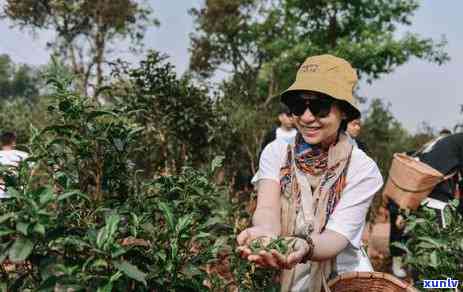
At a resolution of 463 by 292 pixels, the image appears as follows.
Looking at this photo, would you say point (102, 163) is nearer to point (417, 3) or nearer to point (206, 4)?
point (417, 3)

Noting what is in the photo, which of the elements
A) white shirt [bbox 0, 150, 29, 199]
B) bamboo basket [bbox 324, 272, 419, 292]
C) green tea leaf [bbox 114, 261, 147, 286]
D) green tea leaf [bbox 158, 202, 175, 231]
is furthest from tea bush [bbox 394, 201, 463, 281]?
white shirt [bbox 0, 150, 29, 199]

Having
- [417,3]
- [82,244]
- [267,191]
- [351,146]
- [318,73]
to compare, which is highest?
[417,3]

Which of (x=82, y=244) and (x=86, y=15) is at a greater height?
(x=86, y=15)

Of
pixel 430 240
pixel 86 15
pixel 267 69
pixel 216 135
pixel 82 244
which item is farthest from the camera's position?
pixel 86 15

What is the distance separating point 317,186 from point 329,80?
34 cm

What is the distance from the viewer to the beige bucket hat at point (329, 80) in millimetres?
1939

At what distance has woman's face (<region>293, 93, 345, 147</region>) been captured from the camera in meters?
1.97

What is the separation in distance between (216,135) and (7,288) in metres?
7.68

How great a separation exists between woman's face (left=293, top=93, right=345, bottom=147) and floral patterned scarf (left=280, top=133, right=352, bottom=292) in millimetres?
41

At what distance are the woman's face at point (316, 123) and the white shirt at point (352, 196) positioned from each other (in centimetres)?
11

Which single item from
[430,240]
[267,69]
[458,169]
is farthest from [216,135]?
[267,69]

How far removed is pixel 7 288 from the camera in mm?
1752

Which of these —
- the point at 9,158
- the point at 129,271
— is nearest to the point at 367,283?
the point at 129,271

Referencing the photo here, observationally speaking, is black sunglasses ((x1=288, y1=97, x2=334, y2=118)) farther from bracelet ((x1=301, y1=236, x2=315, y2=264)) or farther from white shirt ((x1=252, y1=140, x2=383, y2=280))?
bracelet ((x1=301, y1=236, x2=315, y2=264))
